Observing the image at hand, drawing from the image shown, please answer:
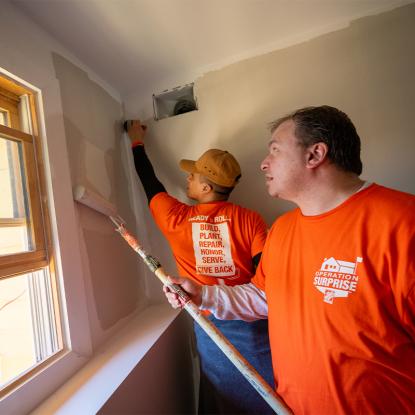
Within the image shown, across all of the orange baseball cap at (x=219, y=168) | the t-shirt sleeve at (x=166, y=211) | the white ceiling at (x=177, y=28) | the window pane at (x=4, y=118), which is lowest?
the t-shirt sleeve at (x=166, y=211)

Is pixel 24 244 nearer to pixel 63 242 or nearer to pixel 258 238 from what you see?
pixel 63 242

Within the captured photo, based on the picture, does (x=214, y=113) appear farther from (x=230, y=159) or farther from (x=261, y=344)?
(x=261, y=344)

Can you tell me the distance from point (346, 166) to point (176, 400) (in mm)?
1348

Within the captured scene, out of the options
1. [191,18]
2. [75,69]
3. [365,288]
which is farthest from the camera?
[75,69]

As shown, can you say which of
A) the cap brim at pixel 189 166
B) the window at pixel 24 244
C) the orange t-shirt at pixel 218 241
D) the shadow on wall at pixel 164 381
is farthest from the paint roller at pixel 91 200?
the shadow on wall at pixel 164 381

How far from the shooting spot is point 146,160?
1.33m

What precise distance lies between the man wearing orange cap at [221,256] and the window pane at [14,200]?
0.53m

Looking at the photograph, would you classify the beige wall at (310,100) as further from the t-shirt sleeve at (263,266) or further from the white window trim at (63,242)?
the white window trim at (63,242)

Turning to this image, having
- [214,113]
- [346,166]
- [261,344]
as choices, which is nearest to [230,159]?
[214,113]

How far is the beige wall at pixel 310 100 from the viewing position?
1131 millimetres

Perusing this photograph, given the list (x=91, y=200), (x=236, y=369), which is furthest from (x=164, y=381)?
(x=91, y=200)

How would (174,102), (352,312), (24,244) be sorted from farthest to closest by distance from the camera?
(174,102), (24,244), (352,312)

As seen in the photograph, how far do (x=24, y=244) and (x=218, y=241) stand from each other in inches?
29.6

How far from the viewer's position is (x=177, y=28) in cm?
110
